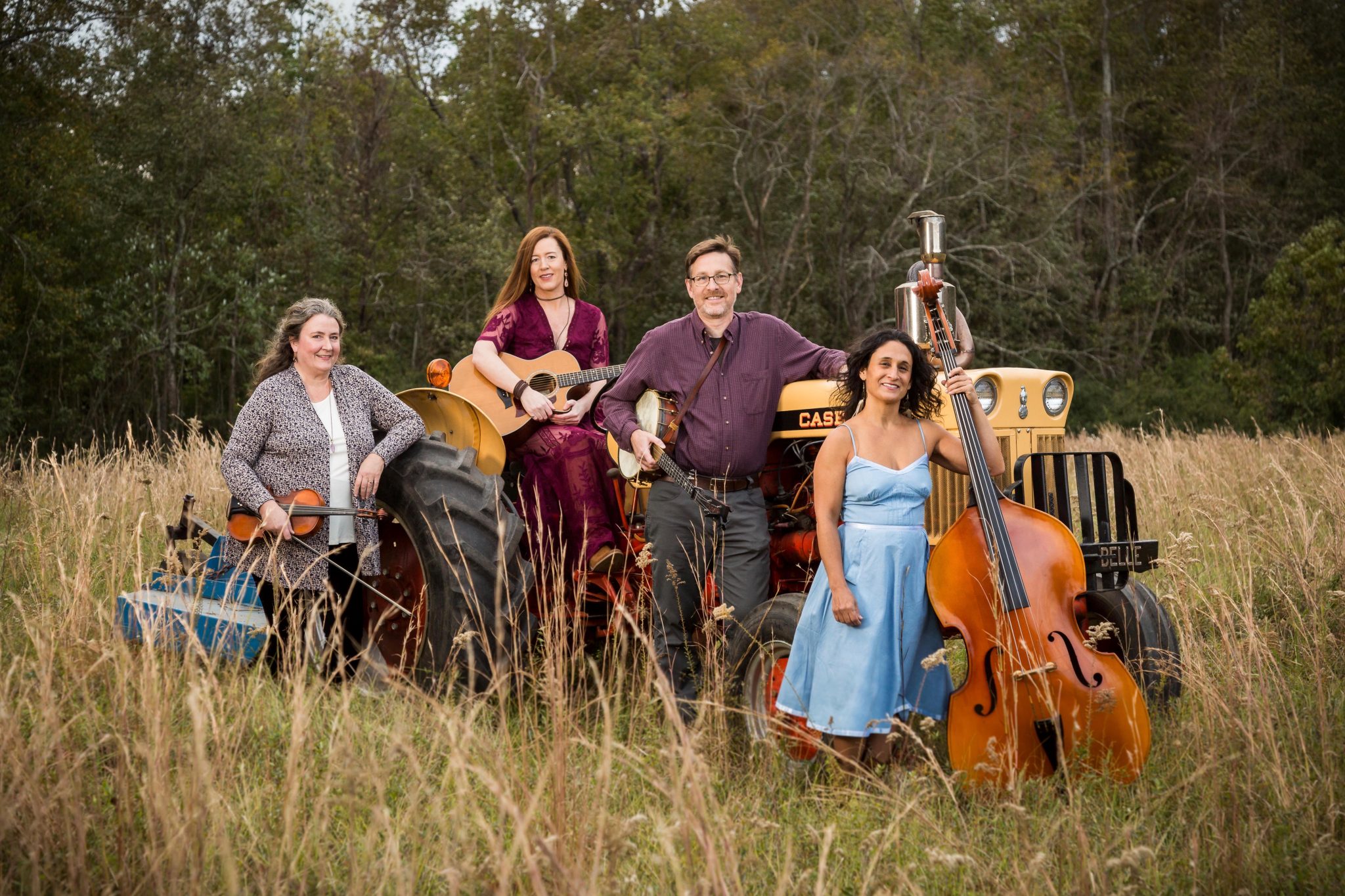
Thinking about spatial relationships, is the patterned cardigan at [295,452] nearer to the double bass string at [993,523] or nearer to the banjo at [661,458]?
the banjo at [661,458]

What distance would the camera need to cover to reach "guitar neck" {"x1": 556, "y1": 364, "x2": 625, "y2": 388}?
5.12m

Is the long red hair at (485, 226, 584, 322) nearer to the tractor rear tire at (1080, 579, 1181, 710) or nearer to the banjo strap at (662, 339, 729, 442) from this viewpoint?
the banjo strap at (662, 339, 729, 442)

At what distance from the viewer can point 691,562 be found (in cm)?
419

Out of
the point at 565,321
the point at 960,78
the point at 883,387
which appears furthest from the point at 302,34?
the point at 883,387

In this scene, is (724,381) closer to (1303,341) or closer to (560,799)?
(560,799)

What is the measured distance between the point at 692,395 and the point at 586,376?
37.7 inches

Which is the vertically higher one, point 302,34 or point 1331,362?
point 302,34

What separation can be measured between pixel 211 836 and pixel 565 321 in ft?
10.5

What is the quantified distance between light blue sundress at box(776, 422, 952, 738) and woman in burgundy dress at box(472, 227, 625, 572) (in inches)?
48.4

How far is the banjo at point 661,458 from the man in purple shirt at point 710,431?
0.10ft

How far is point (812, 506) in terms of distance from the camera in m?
4.49

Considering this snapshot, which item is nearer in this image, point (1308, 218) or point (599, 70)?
point (599, 70)

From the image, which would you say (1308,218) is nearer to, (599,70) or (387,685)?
(599,70)

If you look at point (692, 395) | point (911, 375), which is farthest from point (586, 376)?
point (911, 375)
